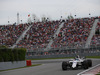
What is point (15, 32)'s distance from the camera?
5525 centimetres

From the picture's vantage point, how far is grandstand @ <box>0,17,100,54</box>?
145 feet

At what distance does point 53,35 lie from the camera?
50.1 metres

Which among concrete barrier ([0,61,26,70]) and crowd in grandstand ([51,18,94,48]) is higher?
crowd in grandstand ([51,18,94,48])

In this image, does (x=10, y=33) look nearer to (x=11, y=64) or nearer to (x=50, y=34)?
(x=50, y=34)

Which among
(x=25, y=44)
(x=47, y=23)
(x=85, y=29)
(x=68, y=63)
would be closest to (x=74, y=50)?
(x=85, y=29)

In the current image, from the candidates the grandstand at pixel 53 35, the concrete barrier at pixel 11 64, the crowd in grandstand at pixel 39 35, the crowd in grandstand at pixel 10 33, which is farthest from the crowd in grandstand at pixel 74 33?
the concrete barrier at pixel 11 64

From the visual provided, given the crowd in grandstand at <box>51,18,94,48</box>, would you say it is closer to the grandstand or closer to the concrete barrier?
the grandstand

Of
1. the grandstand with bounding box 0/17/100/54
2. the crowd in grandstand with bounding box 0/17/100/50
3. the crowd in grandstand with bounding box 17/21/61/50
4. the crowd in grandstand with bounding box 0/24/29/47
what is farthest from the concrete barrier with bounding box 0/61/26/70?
the crowd in grandstand with bounding box 0/24/29/47

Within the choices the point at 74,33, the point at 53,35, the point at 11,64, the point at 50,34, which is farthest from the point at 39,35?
the point at 11,64

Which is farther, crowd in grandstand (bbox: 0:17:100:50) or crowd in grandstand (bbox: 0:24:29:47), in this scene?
crowd in grandstand (bbox: 0:24:29:47)

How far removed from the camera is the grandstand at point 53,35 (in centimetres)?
4425

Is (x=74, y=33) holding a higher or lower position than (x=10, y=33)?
Answer: lower

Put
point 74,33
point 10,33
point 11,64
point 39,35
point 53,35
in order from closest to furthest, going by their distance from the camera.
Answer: point 11,64 < point 74,33 < point 53,35 < point 39,35 < point 10,33

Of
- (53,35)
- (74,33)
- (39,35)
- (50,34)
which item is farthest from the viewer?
(39,35)
